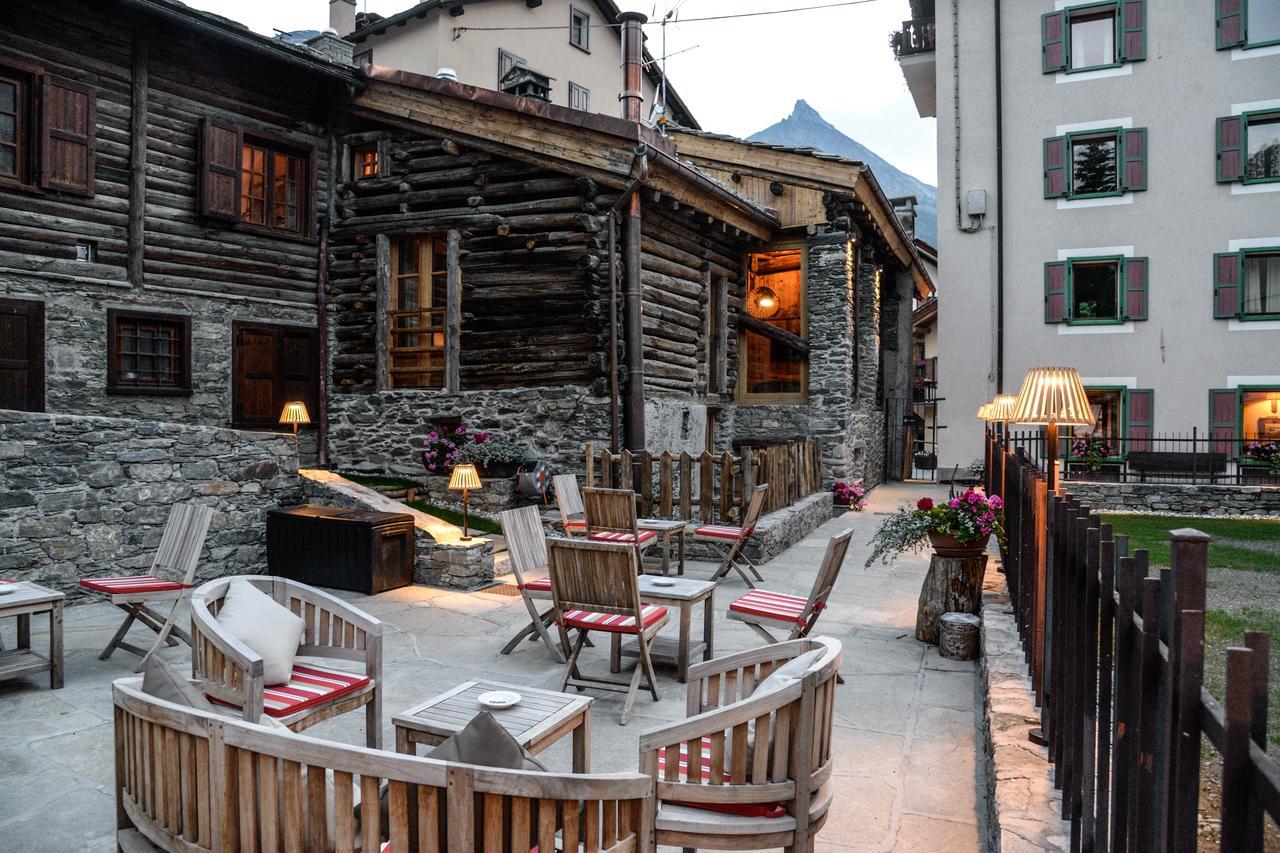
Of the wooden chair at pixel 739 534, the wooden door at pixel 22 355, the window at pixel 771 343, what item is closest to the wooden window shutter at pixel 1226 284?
the window at pixel 771 343

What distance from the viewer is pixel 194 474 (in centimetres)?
839

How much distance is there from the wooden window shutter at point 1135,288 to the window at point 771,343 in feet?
20.9

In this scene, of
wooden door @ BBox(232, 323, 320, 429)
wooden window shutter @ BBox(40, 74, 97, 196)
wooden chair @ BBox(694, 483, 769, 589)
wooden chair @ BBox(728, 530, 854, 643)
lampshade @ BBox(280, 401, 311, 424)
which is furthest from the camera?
wooden door @ BBox(232, 323, 320, 429)

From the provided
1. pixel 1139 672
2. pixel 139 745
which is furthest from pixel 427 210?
pixel 1139 672

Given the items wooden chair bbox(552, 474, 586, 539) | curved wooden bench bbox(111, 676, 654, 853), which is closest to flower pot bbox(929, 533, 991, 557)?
wooden chair bbox(552, 474, 586, 539)

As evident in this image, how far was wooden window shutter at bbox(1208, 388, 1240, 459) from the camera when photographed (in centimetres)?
1538

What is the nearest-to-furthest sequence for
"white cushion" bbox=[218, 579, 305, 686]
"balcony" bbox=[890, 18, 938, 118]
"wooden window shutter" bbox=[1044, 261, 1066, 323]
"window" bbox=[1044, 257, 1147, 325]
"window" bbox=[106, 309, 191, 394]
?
"white cushion" bbox=[218, 579, 305, 686], "window" bbox=[106, 309, 191, 394], "window" bbox=[1044, 257, 1147, 325], "wooden window shutter" bbox=[1044, 261, 1066, 323], "balcony" bbox=[890, 18, 938, 118]

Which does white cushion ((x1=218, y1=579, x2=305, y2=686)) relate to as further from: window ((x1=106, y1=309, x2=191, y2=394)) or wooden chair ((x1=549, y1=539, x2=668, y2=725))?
window ((x1=106, y1=309, x2=191, y2=394))

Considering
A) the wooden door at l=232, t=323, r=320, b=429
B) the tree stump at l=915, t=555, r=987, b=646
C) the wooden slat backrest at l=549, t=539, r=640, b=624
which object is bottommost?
the tree stump at l=915, t=555, r=987, b=646

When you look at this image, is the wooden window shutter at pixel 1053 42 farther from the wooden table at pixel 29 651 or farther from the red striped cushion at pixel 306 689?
the wooden table at pixel 29 651

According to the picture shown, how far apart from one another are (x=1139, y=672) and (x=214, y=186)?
1270 centimetres

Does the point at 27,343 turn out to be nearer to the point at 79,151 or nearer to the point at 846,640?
the point at 79,151

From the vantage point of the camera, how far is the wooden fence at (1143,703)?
1335mm

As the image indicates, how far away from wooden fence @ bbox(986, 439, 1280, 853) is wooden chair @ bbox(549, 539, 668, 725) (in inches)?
83.9
